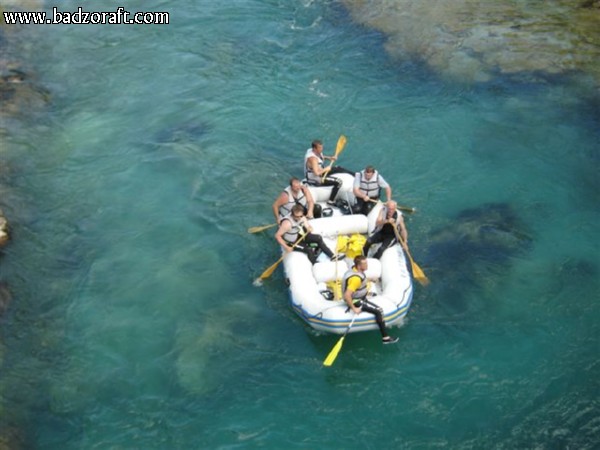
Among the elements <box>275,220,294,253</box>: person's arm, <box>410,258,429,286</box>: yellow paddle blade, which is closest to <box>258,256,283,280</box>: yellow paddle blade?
<box>275,220,294,253</box>: person's arm

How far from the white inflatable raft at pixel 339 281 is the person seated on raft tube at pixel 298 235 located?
0.13 meters

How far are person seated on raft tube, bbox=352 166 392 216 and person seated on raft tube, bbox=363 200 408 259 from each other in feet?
2.30

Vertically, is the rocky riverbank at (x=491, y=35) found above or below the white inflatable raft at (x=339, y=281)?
above

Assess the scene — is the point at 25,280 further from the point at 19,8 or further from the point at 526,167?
the point at 19,8

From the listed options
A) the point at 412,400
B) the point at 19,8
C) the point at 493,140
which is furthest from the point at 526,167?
the point at 19,8

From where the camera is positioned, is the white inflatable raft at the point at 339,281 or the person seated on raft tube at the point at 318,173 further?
the person seated on raft tube at the point at 318,173

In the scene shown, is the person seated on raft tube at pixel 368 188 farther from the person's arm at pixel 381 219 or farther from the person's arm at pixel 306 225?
the person's arm at pixel 306 225

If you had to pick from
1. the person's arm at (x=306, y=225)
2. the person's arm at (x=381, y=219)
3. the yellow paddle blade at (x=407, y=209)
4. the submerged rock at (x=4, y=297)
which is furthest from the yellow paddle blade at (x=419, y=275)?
the submerged rock at (x=4, y=297)

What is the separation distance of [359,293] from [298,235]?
5.56 ft

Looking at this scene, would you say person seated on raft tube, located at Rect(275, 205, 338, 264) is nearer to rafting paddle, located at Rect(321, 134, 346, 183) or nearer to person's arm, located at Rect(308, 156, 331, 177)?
person's arm, located at Rect(308, 156, 331, 177)

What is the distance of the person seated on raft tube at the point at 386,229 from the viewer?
10953 millimetres

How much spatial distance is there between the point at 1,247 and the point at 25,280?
110 centimetres

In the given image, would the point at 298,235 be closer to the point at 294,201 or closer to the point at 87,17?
the point at 294,201

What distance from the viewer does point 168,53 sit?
60.7 ft
